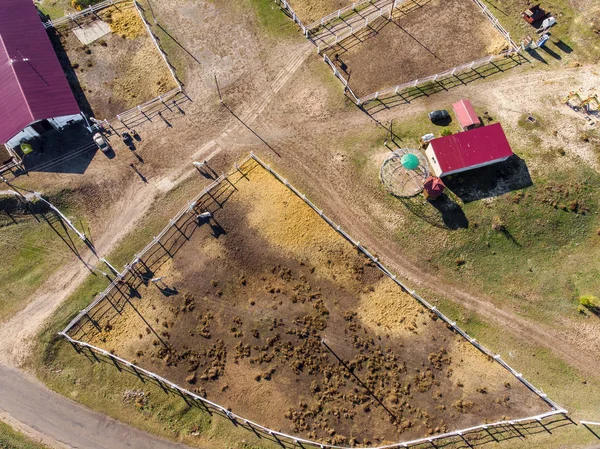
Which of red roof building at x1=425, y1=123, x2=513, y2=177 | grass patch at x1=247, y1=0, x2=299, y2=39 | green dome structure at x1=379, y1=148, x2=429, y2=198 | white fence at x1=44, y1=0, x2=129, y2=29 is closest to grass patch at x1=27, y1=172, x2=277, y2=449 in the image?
green dome structure at x1=379, y1=148, x2=429, y2=198

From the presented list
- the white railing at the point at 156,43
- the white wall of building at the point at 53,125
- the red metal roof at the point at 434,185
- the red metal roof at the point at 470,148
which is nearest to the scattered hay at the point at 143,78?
the white railing at the point at 156,43

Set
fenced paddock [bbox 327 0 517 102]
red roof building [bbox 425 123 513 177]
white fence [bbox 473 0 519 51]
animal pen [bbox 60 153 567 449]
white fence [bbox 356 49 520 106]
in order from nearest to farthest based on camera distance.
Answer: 1. animal pen [bbox 60 153 567 449]
2. red roof building [bbox 425 123 513 177]
3. white fence [bbox 356 49 520 106]
4. fenced paddock [bbox 327 0 517 102]
5. white fence [bbox 473 0 519 51]

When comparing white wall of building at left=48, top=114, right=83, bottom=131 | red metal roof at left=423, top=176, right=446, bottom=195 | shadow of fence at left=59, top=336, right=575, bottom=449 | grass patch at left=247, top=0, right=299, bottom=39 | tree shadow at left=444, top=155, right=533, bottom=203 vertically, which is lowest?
shadow of fence at left=59, top=336, right=575, bottom=449

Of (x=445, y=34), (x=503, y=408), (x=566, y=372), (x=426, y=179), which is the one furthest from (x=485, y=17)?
(x=503, y=408)

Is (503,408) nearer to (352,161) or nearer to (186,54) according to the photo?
(352,161)

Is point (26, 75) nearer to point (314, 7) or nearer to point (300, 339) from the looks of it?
point (314, 7)

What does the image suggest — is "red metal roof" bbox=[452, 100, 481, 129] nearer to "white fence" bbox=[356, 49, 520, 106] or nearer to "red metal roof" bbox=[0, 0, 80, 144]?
"white fence" bbox=[356, 49, 520, 106]

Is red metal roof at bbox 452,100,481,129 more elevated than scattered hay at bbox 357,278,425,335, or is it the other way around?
red metal roof at bbox 452,100,481,129
